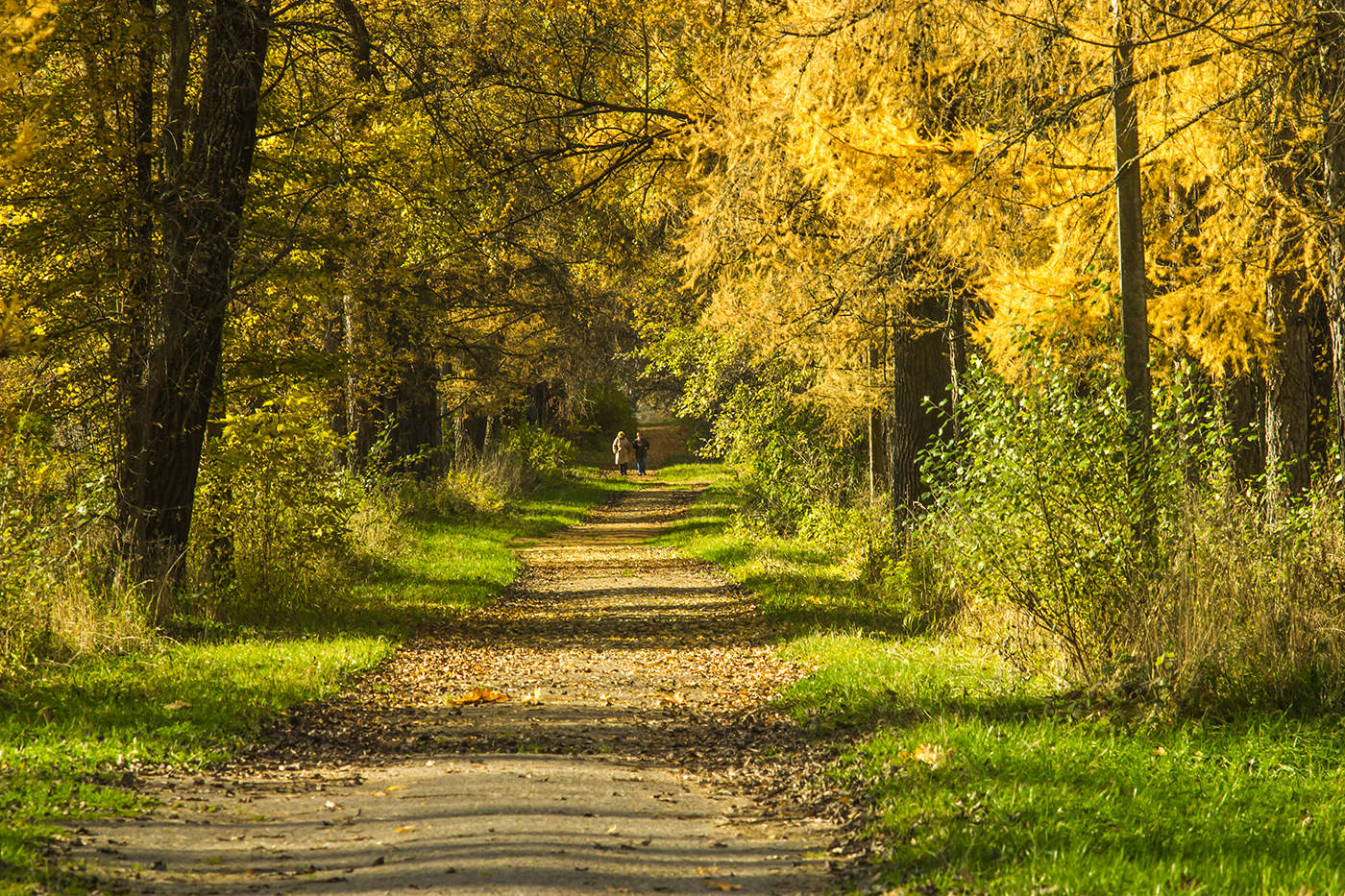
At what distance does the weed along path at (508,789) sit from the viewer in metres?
4.89

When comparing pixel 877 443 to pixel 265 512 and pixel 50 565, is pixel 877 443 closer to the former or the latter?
pixel 265 512

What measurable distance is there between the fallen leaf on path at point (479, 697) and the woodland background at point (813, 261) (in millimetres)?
2825

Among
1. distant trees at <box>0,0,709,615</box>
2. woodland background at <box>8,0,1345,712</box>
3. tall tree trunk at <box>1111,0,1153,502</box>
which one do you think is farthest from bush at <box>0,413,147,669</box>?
tall tree trunk at <box>1111,0,1153,502</box>

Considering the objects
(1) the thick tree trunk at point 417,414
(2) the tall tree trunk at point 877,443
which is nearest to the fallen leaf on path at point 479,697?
(2) the tall tree trunk at point 877,443

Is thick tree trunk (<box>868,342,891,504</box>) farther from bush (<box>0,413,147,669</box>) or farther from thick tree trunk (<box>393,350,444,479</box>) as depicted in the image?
bush (<box>0,413,147,669</box>)

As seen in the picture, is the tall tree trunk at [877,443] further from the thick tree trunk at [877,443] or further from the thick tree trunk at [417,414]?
the thick tree trunk at [417,414]

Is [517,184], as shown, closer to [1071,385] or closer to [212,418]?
[212,418]

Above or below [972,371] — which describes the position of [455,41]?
above

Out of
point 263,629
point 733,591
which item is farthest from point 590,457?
point 263,629

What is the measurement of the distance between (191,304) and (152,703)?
4.58 m

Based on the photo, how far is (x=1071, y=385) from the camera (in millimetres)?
7699

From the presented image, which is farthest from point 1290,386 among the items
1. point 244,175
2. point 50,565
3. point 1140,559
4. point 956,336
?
point 50,565

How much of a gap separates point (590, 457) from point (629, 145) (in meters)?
44.2

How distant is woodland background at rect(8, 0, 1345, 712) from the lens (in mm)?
7527
